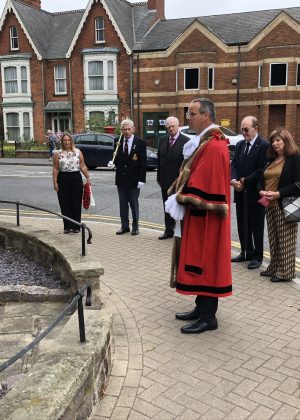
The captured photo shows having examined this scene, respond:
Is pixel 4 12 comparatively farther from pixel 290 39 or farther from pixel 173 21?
pixel 290 39

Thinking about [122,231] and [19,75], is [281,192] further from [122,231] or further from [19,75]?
[19,75]

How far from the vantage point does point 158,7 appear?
3481cm

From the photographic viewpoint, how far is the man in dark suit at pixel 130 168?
8.16 meters

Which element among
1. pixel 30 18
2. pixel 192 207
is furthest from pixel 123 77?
pixel 192 207

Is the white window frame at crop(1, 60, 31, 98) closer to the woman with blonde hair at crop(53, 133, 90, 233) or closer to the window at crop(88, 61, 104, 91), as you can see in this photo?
the window at crop(88, 61, 104, 91)

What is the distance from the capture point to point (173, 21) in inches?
1358

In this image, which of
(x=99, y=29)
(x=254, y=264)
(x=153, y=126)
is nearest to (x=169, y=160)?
(x=254, y=264)

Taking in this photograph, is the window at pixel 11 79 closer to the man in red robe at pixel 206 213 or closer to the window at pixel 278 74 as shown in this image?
the window at pixel 278 74

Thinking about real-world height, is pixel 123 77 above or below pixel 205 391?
above

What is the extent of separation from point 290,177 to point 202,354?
8.65 ft

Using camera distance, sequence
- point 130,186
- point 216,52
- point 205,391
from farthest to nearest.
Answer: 1. point 216,52
2. point 130,186
3. point 205,391

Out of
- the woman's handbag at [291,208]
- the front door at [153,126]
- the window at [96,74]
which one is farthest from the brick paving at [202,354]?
the window at [96,74]

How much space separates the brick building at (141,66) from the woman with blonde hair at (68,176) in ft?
76.2

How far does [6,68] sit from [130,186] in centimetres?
3180
